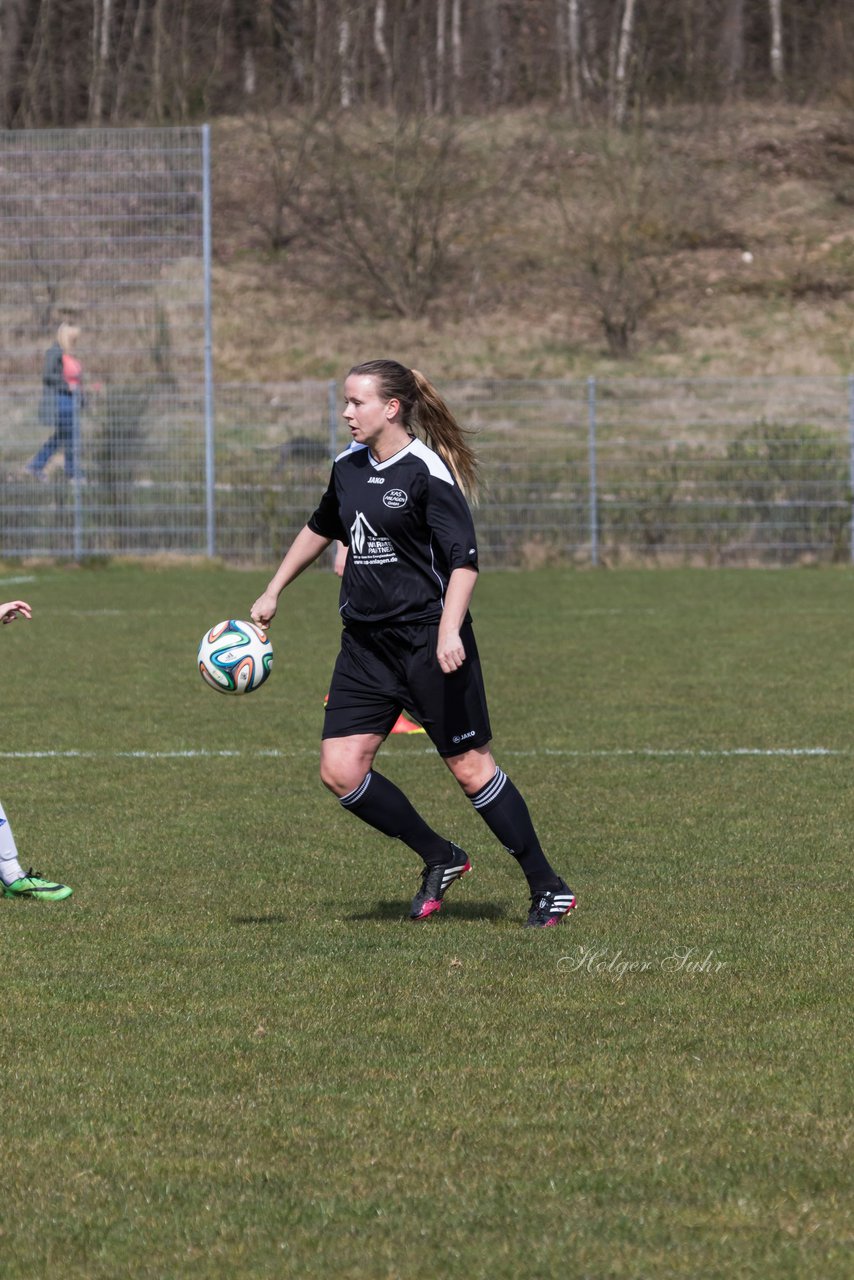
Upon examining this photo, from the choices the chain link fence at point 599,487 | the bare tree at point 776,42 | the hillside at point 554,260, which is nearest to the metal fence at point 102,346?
the chain link fence at point 599,487

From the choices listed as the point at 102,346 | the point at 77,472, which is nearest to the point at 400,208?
the point at 102,346

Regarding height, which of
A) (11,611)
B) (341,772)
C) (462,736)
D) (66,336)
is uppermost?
(66,336)

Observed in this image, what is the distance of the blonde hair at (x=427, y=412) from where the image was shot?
18.7 feet

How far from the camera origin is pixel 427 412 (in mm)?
5777

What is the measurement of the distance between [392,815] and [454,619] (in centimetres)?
82

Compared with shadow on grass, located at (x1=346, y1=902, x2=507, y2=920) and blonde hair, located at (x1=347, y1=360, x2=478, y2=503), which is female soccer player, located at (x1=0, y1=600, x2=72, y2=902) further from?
blonde hair, located at (x1=347, y1=360, x2=478, y2=503)

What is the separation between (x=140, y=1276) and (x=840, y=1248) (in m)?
1.20

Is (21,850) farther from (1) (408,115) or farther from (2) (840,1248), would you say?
(1) (408,115)

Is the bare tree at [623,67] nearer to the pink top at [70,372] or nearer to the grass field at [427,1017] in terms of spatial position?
the pink top at [70,372]

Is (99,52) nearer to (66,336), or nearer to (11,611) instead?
(66,336)

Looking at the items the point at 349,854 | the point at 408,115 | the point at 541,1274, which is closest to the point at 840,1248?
the point at 541,1274

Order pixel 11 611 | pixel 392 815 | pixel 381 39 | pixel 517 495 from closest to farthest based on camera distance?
pixel 392 815
pixel 11 611
pixel 517 495
pixel 381 39

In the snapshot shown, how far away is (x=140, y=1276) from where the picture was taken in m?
3.14

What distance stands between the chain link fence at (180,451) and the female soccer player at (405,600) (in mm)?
18468
